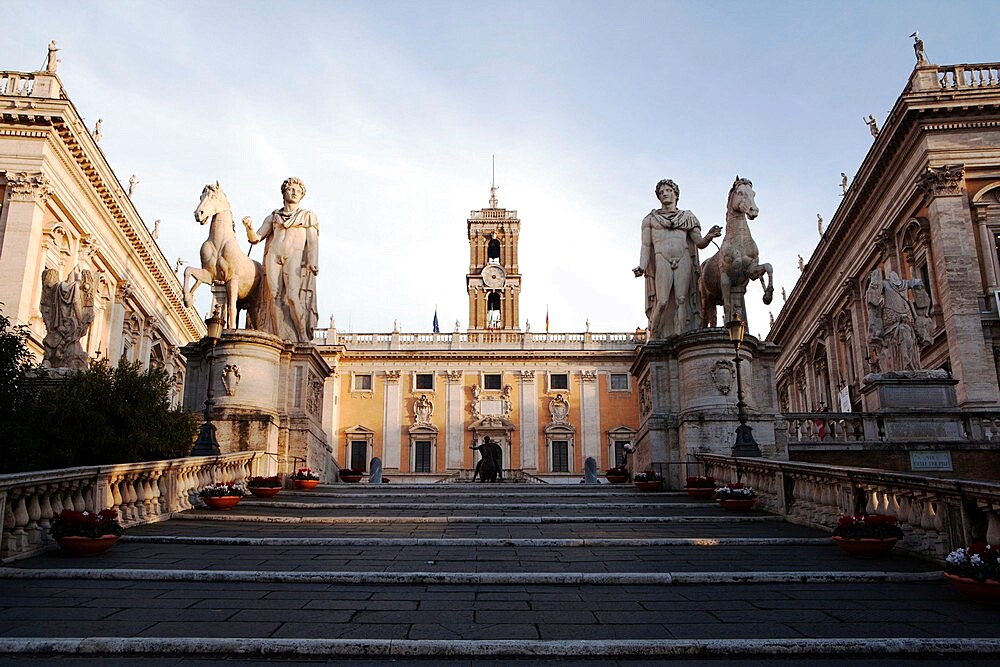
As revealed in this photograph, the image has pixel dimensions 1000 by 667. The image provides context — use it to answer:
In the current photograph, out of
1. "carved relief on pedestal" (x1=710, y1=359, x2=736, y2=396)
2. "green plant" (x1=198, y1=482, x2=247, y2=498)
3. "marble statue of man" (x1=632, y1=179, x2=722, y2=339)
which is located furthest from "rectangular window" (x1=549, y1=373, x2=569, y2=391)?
"green plant" (x1=198, y1=482, x2=247, y2=498)

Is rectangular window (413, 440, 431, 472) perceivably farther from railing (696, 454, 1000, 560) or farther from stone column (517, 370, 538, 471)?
railing (696, 454, 1000, 560)

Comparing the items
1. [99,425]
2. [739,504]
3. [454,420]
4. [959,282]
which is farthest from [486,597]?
[454,420]

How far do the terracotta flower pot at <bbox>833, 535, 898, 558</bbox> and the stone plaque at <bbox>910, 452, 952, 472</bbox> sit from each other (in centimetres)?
925

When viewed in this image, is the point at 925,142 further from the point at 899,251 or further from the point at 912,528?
the point at 912,528

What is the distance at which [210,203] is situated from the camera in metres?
17.2

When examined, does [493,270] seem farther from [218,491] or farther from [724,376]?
[218,491]

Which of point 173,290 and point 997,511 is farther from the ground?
point 173,290

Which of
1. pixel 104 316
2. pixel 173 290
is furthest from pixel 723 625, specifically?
pixel 173 290

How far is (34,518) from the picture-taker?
769 cm

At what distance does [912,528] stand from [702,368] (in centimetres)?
799

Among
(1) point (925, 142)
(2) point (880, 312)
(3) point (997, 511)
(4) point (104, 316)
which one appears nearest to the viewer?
(3) point (997, 511)

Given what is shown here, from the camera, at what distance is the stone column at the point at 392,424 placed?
54.8m

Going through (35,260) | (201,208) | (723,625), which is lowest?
(723,625)

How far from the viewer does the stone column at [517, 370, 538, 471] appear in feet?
180
